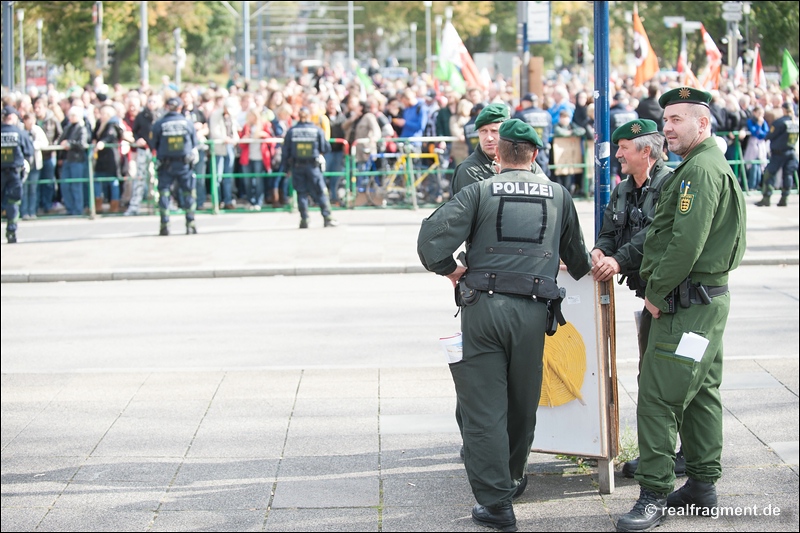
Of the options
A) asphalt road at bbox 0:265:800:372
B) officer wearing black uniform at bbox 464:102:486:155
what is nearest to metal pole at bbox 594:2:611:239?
asphalt road at bbox 0:265:800:372

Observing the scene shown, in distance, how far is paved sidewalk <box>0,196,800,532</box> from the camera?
561 centimetres

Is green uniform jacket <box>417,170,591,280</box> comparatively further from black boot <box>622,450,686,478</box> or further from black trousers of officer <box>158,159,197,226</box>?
→ black trousers of officer <box>158,159,197,226</box>

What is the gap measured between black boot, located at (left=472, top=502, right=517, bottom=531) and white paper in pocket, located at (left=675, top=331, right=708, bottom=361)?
1081mm

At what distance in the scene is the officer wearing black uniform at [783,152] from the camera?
19406 millimetres

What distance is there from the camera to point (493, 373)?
5.39 m

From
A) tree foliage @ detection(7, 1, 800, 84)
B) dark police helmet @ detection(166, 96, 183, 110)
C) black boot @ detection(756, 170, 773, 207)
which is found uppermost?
tree foliage @ detection(7, 1, 800, 84)

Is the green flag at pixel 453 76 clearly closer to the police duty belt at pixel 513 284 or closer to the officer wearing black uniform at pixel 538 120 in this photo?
the officer wearing black uniform at pixel 538 120

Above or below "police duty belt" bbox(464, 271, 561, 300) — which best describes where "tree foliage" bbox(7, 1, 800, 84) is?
above

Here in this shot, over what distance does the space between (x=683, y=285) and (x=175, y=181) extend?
12.8m

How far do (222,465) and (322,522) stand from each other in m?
1.14

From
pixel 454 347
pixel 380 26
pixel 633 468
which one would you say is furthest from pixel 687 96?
pixel 380 26

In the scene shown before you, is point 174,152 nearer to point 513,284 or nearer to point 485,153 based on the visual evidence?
point 485,153

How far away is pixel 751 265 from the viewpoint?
48.8 ft

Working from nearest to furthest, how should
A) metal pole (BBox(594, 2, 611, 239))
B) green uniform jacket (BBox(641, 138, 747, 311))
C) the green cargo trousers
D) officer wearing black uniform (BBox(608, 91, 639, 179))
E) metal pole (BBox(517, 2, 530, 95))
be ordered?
green uniform jacket (BBox(641, 138, 747, 311))
the green cargo trousers
metal pole (BBox(594, 2, 611, 239))
officer wearing black uniform (BBox(608, 91, 639, 179))
metal pole (BBox(517, 2, 530, 95))
